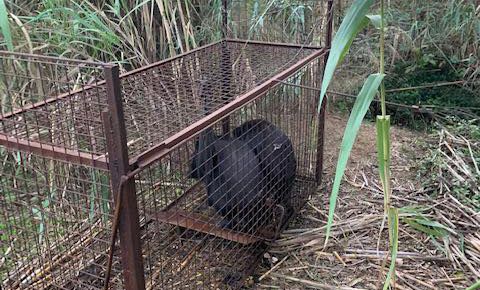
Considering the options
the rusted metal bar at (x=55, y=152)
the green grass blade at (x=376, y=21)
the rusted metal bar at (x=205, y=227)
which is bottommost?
the rusted metal bar at (x=205, y=227)

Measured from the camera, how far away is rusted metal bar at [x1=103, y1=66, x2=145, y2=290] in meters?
1.01

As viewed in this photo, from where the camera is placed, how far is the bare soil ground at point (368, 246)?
1.81 metres

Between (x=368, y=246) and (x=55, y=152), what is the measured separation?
1309 mm

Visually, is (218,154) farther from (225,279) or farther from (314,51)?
(314,51)

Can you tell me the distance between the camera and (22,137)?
4.25 ft

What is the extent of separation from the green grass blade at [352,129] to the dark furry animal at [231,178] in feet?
2.31

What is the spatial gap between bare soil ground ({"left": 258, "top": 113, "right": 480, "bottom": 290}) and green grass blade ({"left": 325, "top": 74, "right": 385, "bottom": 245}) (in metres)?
0.78

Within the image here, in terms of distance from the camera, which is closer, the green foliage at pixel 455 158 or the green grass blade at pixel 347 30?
the green grass blade at pixel 347 30

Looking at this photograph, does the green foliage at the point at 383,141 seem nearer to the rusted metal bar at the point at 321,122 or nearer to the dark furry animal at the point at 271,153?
the dark furry animal at the point at 271,153

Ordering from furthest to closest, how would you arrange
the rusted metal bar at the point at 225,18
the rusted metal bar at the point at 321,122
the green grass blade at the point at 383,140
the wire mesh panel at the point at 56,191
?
the rusted metal bar at the point at 225,18 → the rusted metal bar at the point at 321,122 → the wire mesh panel at the point at 56,191 → the green grass blade at the point at 383,140

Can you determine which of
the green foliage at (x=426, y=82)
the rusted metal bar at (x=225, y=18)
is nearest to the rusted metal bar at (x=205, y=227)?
the rusted metal bar at (x=225, y=18)

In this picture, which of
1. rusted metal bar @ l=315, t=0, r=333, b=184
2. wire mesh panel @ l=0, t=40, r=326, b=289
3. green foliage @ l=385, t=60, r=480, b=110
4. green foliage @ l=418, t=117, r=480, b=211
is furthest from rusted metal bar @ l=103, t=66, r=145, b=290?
green foliage @ l=385, t=60, r=480, b=110

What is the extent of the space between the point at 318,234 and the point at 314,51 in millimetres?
775

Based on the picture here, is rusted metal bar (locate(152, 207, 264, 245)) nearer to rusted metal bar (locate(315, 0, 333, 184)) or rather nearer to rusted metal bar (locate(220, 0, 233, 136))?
rusted metal bar (locate(220, 0, 233, 136))
